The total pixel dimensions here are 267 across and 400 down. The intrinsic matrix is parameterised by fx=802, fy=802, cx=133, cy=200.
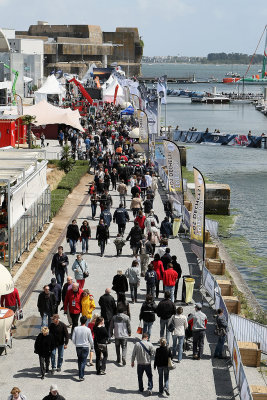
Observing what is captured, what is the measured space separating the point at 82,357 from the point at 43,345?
0.73m

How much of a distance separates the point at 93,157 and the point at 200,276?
770 inches

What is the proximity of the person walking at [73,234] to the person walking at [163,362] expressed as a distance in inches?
387

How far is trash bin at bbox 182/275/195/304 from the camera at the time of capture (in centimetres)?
1901

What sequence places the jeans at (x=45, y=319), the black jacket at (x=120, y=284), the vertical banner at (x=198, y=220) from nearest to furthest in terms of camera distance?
the jeans at (x=45, y=319)
the black jacket at (x=120, y=284)
the vertical banner at (x=198, y=220)

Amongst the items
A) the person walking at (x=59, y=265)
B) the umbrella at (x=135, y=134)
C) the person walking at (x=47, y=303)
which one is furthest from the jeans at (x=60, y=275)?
the umbrella at (x=135, y=134)

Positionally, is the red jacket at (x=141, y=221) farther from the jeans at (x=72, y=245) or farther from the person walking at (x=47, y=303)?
the person walking at (x=47, y=303)

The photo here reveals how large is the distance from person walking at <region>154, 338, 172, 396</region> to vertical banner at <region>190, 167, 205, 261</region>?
7.78 m

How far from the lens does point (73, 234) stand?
76.8 ft

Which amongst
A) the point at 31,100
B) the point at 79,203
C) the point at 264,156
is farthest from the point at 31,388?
the point at 31,100

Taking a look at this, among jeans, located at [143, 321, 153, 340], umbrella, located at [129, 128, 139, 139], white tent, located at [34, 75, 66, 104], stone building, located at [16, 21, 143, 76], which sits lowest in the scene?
jeans, located at [143, 321, 153, 340]

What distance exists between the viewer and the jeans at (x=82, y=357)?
562 inches

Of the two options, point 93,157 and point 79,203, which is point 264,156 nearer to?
point 93,157

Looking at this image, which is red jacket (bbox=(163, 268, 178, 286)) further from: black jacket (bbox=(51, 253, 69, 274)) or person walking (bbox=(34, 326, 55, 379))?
person walking (bbox=(34, 326, 55, 379))

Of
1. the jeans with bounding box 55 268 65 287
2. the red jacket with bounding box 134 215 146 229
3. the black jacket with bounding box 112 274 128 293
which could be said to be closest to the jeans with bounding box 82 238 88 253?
the red jacket with bounding box 134 215 146 229
